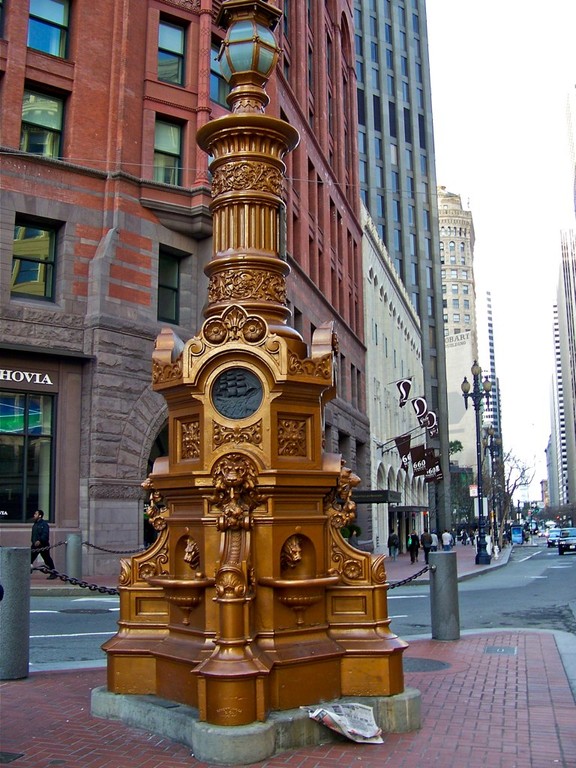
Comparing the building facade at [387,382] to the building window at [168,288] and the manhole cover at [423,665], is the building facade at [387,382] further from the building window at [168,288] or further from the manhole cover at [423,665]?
the manhole cover at [423,665]

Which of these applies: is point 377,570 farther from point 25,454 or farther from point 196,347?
point 25,454

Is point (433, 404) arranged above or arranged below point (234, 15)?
above

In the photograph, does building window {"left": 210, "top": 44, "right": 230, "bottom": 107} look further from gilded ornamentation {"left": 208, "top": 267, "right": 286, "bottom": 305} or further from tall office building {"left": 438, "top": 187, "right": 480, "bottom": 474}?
tall office building {"left": 438, "top": 187, "right": 480, "bottom": 474}

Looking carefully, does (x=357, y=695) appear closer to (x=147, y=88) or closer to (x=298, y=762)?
(x=298, y=762)

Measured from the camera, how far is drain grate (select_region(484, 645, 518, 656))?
1067cm

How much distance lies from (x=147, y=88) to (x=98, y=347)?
8356 mm

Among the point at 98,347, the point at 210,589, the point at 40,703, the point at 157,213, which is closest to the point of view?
the point at 210,589

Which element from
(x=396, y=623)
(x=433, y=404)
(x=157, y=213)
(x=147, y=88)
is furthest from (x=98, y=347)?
(x=433, y=404)

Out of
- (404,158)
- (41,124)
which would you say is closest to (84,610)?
(41,124)

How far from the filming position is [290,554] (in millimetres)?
6625

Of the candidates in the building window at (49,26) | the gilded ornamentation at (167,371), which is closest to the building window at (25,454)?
the building window at (49,26)

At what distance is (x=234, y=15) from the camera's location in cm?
795

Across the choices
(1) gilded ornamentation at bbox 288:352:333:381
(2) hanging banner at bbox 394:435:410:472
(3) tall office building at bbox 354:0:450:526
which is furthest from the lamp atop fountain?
(3) tall office building at bbox 354:0:450:526

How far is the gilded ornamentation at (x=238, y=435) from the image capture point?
21.9 feet
